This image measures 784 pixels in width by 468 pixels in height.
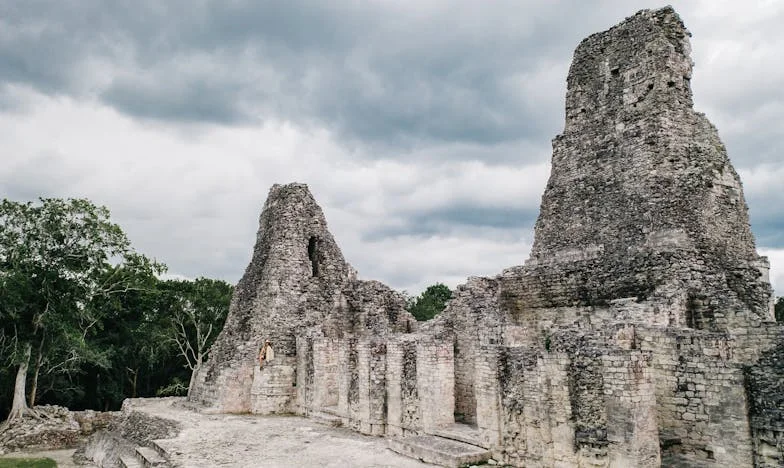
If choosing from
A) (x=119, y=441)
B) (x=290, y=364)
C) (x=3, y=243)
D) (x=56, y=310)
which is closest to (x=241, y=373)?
(x=290, y=364)

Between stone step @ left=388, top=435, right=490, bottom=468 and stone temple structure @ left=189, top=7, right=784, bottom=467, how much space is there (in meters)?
0.05

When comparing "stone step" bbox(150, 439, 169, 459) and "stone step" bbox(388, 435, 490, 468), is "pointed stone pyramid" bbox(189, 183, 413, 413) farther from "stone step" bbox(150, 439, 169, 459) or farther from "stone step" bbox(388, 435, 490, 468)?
"stone step" bbox(388, 435, 490, 468)

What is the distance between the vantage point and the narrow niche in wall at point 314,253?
848 inches

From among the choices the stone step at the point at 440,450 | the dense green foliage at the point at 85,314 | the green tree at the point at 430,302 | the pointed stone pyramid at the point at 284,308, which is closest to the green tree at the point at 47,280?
the dense green foliage at the point at 85,314

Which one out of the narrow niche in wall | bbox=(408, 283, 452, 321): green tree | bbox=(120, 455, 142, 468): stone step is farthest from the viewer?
bbox=(408, 283, 452, 321): green tree

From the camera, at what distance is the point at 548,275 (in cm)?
1380

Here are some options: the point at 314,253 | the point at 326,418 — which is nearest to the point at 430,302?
the point at 314,253

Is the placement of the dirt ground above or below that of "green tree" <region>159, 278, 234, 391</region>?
below

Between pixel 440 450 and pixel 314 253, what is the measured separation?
11894 millimetres

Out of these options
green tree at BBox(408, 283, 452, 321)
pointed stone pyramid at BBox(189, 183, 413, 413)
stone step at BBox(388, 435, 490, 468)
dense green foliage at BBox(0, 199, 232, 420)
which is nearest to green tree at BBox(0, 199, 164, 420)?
dense green foliage at BBox(0, 199, 232, 420)

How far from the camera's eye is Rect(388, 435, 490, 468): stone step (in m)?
10.5

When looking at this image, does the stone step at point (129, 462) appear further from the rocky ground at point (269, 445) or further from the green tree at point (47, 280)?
the green tree at point (47, 280)

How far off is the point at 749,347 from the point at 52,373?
2769 centimetres

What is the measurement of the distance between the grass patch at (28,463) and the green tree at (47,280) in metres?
4.95
